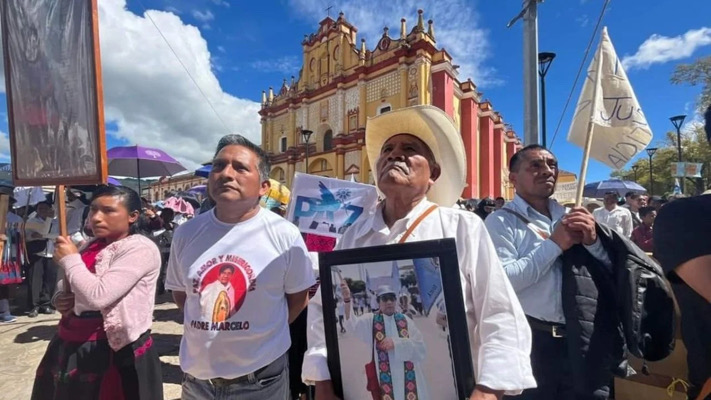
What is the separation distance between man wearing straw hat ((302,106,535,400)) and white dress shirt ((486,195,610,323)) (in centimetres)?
63

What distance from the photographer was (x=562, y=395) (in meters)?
1.98

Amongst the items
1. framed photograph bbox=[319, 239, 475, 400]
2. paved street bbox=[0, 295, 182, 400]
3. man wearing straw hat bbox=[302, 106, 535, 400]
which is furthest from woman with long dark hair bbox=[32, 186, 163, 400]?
paved street bbox=[0, 295, 182, 400]

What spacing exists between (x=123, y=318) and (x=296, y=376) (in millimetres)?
1210

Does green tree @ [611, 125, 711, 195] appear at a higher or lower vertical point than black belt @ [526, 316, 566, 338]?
higher

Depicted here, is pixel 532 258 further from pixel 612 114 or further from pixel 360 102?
pixel 360 102

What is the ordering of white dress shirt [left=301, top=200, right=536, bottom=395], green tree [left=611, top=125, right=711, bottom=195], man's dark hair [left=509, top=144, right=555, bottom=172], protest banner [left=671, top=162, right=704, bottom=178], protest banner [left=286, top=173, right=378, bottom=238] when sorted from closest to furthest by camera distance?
white dress shirt [left=301, top=200, right=536, bottom=395] < man's dark hair [left=509, top=144, right=555, bottom=172] < protest banner [left=286, top=173, right=378, bottom=238] < protest banner [left=671, top=162, right=704, bottom=178] < green tree [left=611, top=125, right=711, bottom=195]

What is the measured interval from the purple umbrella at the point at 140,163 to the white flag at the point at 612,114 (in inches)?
305

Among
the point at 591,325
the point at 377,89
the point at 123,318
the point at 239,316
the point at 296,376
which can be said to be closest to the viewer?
the point at 239,316

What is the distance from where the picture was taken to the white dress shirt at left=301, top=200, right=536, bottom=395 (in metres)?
1.07

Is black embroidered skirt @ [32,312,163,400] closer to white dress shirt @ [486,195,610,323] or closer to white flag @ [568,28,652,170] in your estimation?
white dress shirt @ [486,195,610,323]

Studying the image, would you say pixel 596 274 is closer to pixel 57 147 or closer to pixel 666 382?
pixel 666 382

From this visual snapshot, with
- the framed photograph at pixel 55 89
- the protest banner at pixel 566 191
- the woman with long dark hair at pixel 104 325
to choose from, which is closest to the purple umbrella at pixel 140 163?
the framed photograph at pixel 55 89

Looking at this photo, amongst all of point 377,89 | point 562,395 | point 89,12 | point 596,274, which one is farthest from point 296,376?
point 377,89

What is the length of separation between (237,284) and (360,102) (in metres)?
26.8
